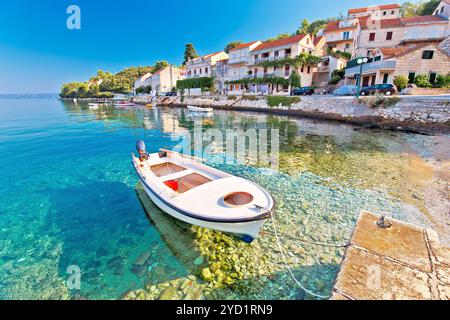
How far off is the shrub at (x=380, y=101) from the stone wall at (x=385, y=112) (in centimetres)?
14

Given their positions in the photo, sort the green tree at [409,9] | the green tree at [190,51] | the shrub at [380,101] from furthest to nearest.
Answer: the green tree at [190,51], the green tree at [409,9], the shrub at [380,101]

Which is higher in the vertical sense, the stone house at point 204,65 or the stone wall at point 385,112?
the stone house at point 204,65

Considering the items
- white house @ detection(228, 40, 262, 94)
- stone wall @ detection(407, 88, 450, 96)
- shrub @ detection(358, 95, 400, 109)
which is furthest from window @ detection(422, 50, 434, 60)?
white house @ detection(228, 40, 262, 94)

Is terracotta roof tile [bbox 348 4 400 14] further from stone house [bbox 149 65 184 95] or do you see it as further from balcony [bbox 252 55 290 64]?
stone house [bbox 149 65 184 95]

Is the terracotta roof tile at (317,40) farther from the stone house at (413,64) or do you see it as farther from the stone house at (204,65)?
the stone house at (204,65)

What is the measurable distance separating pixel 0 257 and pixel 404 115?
25667 mm

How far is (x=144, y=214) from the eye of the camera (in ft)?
21.3

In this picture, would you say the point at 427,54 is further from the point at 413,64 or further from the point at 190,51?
the point at 190,51

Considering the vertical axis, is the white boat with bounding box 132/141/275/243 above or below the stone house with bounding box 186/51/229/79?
below

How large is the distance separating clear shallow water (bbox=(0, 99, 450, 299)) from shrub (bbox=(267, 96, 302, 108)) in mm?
18574

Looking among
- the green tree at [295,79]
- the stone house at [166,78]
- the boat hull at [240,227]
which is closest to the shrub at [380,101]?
the green tree at [295,79]

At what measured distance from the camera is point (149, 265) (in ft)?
14.9

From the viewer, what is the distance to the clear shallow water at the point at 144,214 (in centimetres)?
427

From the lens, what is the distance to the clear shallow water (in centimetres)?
427
